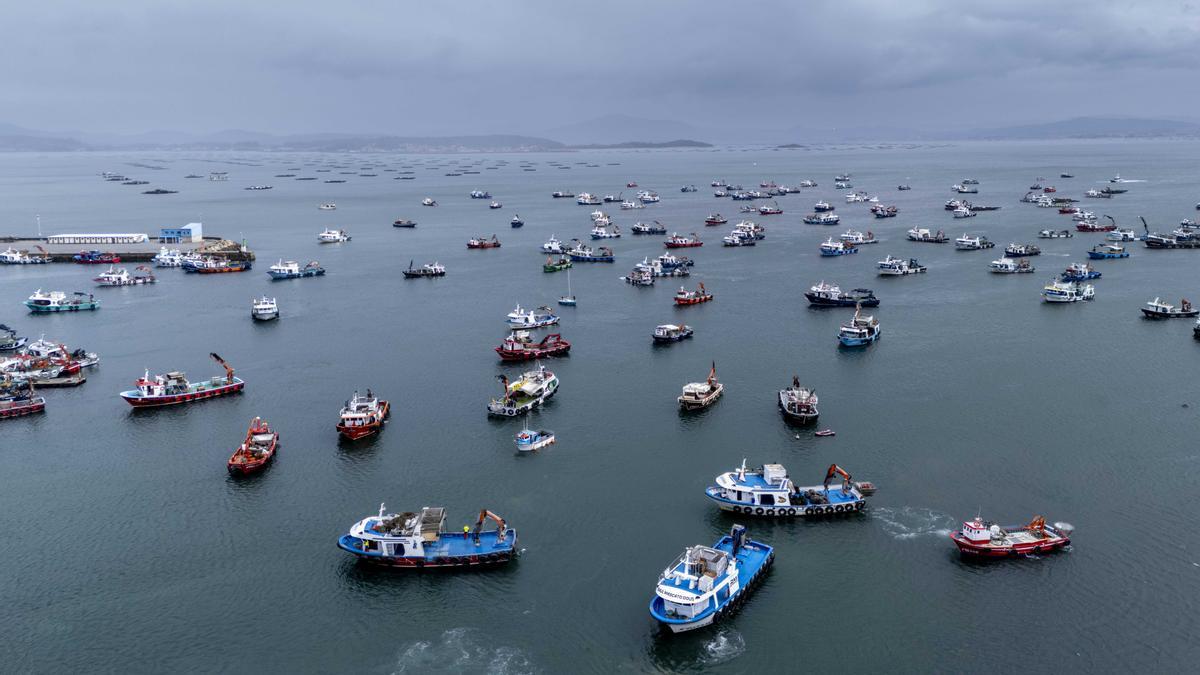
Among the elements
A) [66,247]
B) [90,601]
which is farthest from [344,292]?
[90,601]

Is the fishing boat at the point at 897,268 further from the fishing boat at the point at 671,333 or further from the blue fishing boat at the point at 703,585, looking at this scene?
the blue fishing boat at the point at 703,585

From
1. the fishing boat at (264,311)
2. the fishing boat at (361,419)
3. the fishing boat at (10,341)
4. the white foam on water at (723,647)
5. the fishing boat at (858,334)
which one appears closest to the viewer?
the white foam on water at (723,647)

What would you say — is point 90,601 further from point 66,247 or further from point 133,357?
point 66,247

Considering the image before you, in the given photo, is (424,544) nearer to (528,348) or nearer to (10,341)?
(528,348)

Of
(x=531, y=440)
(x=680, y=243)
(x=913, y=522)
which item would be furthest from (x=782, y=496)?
(x=680, y=243)

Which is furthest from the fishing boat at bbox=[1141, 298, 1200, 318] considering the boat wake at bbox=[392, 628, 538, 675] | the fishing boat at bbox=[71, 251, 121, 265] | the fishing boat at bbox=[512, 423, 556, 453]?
the fishing boat at bbox=[71, 251, 121, 265]

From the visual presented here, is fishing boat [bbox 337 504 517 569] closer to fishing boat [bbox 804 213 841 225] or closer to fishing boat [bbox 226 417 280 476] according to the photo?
fishing boat [bbox 226 417 280 476]

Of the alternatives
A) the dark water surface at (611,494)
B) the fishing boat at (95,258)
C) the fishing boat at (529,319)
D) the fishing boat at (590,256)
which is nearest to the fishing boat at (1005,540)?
the dark water surface at (611,494)

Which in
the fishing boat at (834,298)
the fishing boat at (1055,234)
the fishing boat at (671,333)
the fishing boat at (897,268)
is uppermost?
the fishing boat at (1055,234)
